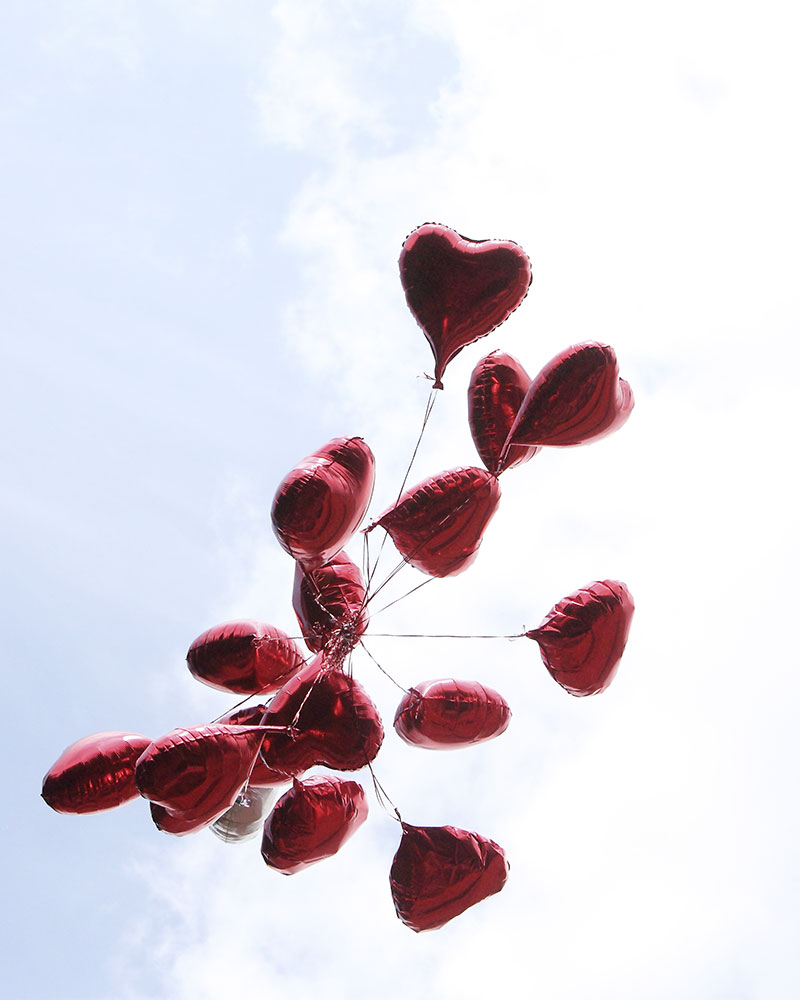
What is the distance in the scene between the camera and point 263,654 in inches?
221

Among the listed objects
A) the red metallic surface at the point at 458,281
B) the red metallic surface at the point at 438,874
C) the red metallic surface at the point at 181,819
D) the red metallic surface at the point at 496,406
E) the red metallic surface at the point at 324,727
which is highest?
the red metallic surface at the point at 458,281

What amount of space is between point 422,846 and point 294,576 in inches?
63.2

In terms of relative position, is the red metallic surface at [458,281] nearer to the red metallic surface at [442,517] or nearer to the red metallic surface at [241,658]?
the red metallic surface at [442,517]

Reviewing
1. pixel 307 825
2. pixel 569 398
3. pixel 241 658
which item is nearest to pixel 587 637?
pixel 569 398

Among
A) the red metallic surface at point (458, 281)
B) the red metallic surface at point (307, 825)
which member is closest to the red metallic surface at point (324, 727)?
the red metallic surface at point (307, 825)

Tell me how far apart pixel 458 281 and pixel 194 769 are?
109 inches

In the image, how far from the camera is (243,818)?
20.7 feet

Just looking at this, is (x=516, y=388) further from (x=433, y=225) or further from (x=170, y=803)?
(x=170, y=803)

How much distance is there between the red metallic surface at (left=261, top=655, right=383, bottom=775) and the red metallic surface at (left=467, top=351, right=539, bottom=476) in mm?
1486

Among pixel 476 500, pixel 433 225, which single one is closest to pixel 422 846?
pixel 476 500

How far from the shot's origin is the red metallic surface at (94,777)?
5184 mm

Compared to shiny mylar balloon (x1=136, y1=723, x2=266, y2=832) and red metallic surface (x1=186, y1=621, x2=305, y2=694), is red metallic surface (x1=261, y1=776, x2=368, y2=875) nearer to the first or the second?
shiny mylar balloon (x1=136, y1=723, x2=266, y2=832)

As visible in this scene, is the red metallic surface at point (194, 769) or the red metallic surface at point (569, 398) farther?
the red metallic surface at point (569, 398)

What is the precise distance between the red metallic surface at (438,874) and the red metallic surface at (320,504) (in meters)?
1.60
